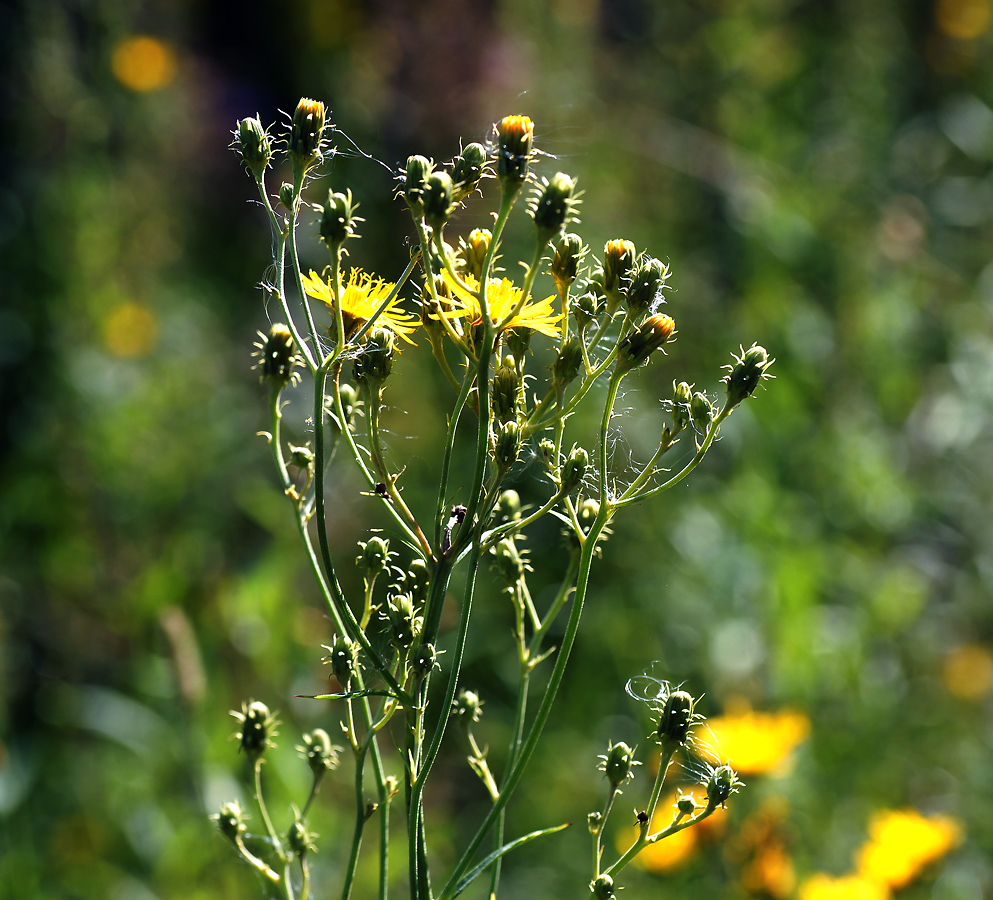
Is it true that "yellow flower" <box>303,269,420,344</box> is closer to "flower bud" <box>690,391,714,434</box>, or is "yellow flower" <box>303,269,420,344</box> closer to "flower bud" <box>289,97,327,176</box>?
"flower bud" <box>289,97,327,176</box>

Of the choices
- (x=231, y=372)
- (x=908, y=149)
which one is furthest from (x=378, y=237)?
(x=908, y=149)

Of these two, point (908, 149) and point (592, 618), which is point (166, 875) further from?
point (908, 149)

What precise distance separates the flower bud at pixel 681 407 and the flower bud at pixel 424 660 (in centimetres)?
32

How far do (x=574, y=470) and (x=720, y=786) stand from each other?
0.33 metres

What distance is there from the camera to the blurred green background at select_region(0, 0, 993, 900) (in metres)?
2.30

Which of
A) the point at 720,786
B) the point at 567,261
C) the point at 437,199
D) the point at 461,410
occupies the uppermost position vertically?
the point at 567,261

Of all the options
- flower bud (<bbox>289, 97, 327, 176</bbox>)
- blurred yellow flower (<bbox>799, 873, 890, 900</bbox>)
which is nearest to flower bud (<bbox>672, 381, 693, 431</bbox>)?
flower bud (<bbox>289, 97, 327, 176</bbox>)

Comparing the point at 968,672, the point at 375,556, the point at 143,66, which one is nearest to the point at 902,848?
the point at 968,672

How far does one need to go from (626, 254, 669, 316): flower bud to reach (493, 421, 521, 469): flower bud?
0.16 meters

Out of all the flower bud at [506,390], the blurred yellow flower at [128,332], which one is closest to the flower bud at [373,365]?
the flower bud at [506,390]

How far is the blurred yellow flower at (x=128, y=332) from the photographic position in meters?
3.97

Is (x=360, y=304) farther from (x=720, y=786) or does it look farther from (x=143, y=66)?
(x=143, y=66)

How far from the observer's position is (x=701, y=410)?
3.13 feet

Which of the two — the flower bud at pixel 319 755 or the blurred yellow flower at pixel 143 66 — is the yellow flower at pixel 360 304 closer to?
the flower bud at pixel 319 755
